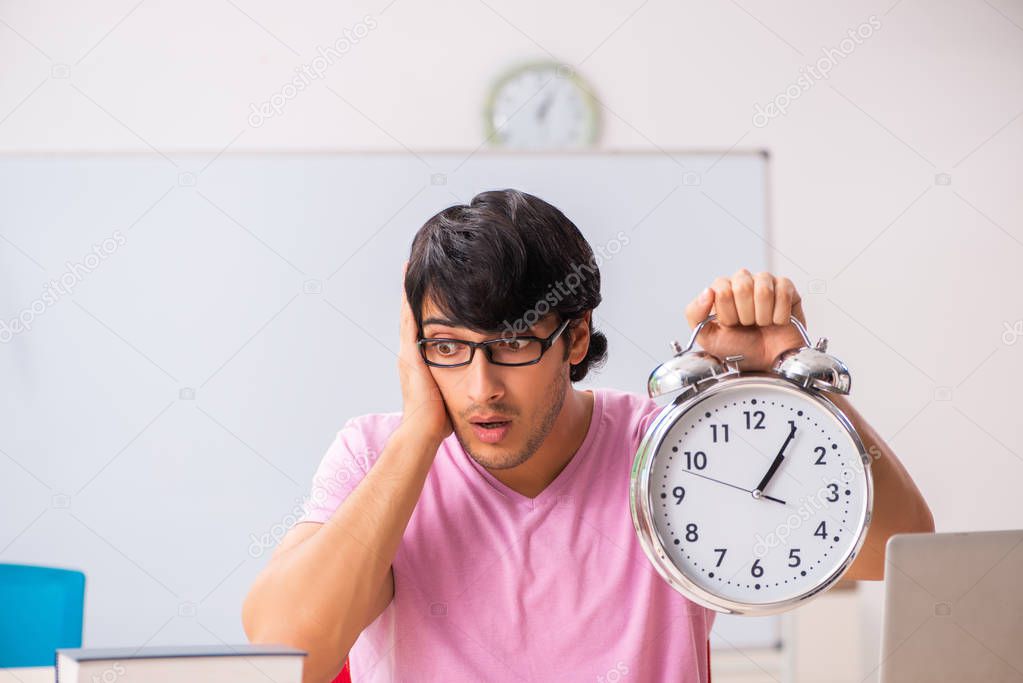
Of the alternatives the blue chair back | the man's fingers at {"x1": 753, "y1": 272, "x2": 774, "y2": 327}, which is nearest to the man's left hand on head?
the man's fingers at {"x1": 753, "y1": 272, "x2": 774, "y2": 327}

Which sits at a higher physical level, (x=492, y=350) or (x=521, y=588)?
(x=492, y=350)

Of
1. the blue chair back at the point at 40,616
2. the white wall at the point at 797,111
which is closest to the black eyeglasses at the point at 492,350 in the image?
the blue chair back at the point at 40,616

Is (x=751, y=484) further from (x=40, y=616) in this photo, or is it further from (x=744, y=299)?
(x=40, y=616)

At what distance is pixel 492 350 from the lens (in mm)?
1576

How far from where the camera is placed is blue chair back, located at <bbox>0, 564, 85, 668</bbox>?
81.6 inches

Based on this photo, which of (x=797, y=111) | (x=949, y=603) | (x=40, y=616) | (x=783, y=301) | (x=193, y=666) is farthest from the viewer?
(x=797, y=111)

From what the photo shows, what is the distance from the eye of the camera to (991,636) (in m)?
1.08

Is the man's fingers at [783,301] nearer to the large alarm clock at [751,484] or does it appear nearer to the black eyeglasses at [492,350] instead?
the large alarm clock at [751,484]

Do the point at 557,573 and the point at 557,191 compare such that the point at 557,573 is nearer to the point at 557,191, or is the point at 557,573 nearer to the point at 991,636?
the point at 991,636

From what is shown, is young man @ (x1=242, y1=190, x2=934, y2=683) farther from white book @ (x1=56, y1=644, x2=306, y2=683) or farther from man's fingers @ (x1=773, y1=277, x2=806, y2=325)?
white book @ (x1=56, y1=644, x2=306, y2=683)

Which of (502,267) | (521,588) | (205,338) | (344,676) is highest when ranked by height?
(205,338)

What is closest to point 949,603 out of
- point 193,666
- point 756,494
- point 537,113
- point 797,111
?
point 756,494

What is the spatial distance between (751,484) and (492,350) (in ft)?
1.54

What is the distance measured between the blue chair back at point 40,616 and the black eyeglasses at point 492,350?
1029 mm
